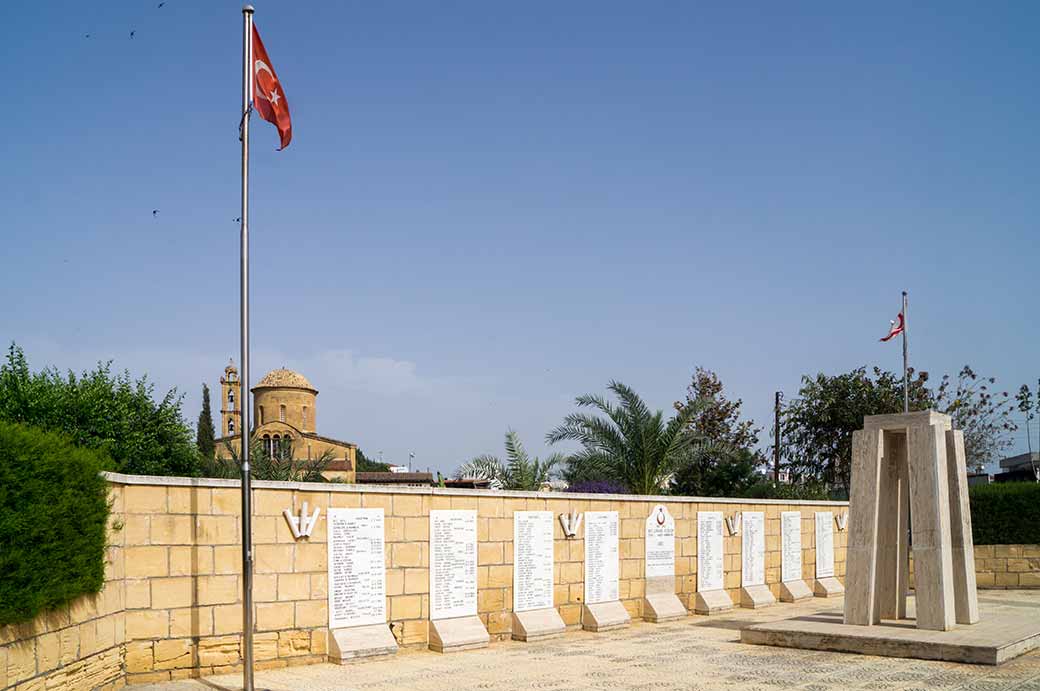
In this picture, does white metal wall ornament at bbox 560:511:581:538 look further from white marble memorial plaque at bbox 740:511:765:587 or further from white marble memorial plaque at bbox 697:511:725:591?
white marble memorial plaque at bbox 740:511:765:587

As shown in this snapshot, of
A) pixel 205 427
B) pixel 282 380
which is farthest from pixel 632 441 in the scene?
pixel 282 380

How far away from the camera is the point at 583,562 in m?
15.7

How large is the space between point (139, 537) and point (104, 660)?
130 cm

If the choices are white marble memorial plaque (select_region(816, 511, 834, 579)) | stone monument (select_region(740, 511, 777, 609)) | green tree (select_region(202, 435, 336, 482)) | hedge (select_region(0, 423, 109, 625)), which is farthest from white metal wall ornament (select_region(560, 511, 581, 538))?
white marble memorial plaque (select_region(816, 511, 834, 579))

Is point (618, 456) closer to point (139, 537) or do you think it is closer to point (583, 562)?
point (583, 562)

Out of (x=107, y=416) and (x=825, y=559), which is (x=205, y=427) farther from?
(x=825, y=559)

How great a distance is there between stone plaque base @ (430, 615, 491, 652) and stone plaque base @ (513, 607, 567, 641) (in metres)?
0.70

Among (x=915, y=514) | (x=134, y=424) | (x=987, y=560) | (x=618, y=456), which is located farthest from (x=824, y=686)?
(x=134, y=424)

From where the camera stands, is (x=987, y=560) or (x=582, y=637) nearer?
(x=582, y=637)

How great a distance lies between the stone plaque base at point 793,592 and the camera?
20.7 metres

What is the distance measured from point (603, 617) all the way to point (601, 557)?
0.94m

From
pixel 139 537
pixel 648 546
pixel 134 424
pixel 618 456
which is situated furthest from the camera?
pixel 134 424

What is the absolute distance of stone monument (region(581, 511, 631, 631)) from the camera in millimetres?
15570

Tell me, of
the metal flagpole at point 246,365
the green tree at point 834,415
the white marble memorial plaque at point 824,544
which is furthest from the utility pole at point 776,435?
the metal flagpole at point 246,365
